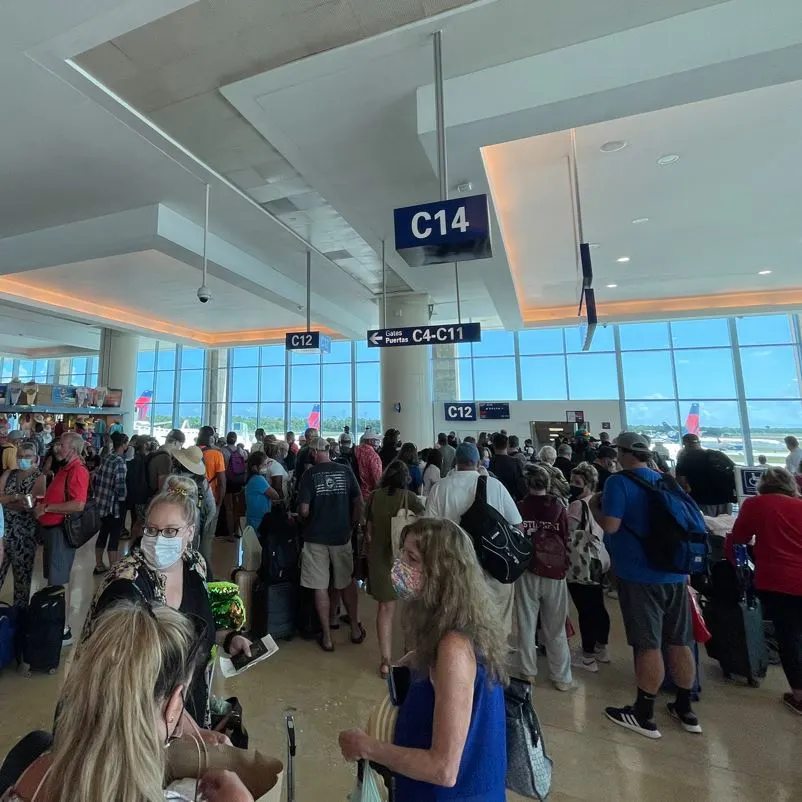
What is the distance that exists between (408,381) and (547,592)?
6438 mm

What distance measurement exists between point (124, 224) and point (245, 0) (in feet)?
12.2

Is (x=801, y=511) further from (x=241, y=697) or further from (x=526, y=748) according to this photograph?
(x=241, y=697)

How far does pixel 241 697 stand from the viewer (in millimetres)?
2750

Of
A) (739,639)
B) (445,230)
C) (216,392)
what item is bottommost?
(739,639)

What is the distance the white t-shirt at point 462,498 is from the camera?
2916 mm

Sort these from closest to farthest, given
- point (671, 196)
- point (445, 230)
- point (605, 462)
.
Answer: point (445, 230) < point (605, 462) < point (671, 196)

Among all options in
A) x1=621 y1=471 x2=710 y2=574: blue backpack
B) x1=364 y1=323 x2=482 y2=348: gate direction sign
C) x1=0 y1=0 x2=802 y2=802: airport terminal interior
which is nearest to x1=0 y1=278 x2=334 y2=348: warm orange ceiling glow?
x1=0 y1=0 x2=802 y2=802: airport terminal interior

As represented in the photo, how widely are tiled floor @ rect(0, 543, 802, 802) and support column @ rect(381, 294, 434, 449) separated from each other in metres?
5.90

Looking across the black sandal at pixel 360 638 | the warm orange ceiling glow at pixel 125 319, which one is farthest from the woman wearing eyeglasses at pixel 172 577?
the warm orange ceiling glow at pixel 125 319

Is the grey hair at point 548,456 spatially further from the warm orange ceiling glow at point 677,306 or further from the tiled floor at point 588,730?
the warm orange ceiling glow at point 677,306

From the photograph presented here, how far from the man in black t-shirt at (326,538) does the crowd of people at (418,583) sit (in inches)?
0.5

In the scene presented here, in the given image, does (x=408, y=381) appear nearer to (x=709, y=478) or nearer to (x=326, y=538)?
(x=709, y=478)

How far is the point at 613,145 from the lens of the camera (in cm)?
437

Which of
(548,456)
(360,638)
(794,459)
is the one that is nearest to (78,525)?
(360,638)
